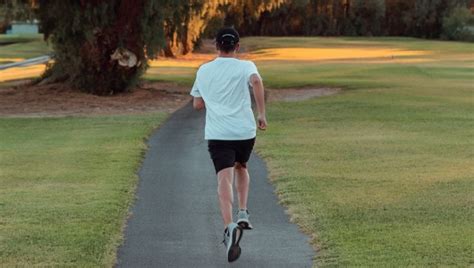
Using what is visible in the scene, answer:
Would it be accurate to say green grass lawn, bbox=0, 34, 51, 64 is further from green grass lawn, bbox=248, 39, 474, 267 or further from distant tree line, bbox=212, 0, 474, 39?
green grass lawn, bbox=248, 39, 474, 267

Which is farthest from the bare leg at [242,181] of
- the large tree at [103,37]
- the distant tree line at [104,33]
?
the large tree at [103,37]

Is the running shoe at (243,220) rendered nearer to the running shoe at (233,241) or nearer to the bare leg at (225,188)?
the bare leg at (225,188)

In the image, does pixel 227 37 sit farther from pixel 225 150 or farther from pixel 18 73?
pixel 18 73

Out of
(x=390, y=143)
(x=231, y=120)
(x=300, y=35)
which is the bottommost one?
(x=300, y=35)

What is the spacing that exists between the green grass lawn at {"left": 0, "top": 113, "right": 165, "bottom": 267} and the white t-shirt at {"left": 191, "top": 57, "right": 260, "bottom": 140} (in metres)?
1.38

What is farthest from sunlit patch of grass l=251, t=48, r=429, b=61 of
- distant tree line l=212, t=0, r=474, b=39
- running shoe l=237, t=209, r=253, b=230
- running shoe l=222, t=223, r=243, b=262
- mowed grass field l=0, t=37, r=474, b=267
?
running shoe l=222, t=223, r=243, b=262

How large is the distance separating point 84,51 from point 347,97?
7599mm

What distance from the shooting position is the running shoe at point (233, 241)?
7332 mm

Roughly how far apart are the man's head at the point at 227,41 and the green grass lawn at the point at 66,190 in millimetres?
1924

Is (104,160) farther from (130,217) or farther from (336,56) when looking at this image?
(336,56)

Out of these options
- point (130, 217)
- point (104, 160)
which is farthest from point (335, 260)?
point (104, 160)

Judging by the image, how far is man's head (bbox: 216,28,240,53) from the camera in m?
7.93

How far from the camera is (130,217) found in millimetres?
9305

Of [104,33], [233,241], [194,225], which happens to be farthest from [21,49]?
[233,241]
